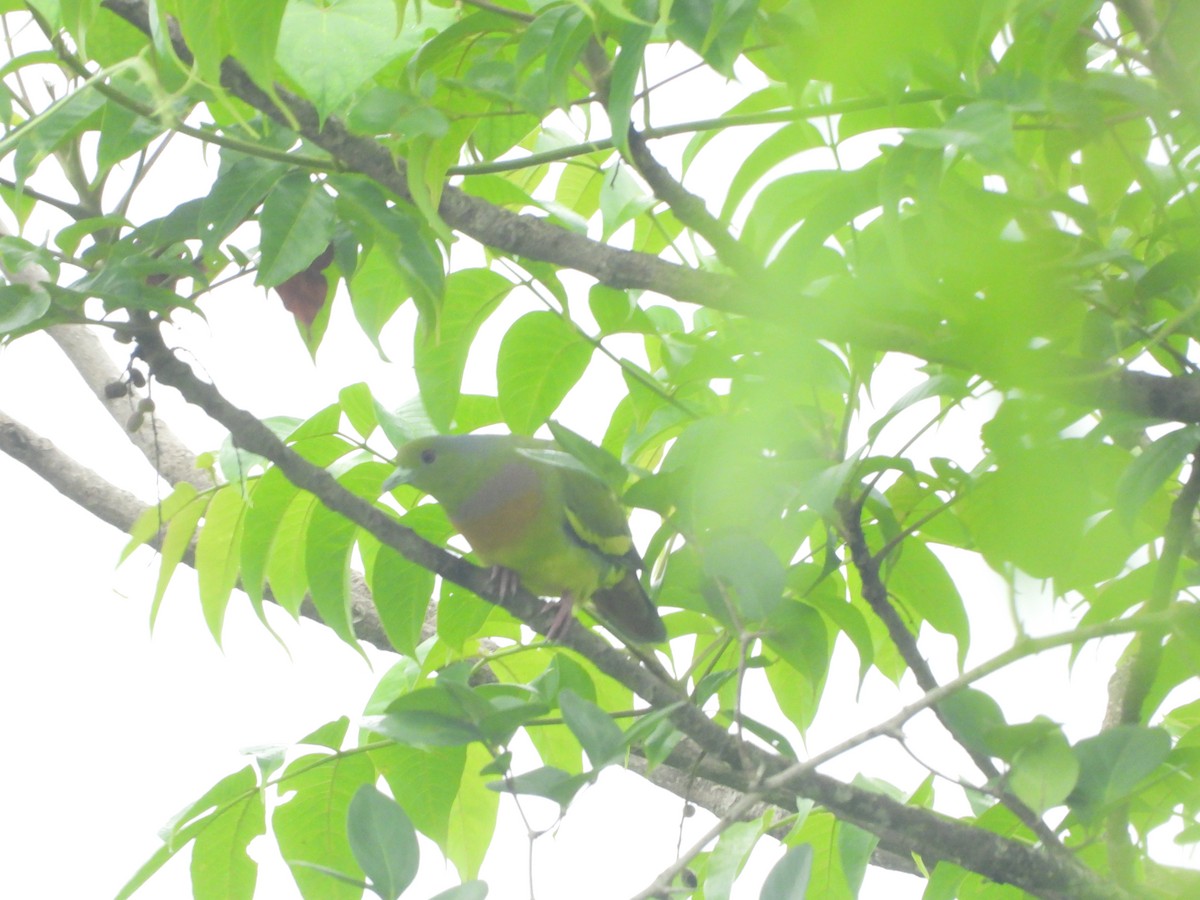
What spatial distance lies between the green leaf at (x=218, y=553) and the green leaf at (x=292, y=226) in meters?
0.42

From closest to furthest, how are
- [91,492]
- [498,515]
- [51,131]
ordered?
[51,131] < [498,515] < [91,492]

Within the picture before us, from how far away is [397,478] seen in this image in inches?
57.5

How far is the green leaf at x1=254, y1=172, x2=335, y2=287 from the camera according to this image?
1.02 meters

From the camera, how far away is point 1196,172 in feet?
2.65

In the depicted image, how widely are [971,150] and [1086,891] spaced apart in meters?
0.66

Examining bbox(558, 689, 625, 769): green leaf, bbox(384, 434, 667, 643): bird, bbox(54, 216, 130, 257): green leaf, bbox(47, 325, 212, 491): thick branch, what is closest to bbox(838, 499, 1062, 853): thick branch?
bbox(558, 689, 625, 769): green leaf

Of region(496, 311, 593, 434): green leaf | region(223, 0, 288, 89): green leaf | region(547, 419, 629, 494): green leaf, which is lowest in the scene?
region(547, 419, 629, 494): green leaf

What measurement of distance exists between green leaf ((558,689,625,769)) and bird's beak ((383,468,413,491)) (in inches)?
25.0

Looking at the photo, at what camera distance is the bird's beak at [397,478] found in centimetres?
144

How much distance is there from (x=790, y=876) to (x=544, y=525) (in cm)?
106

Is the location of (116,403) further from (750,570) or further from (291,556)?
(750,570)

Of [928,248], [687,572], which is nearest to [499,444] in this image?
[687,572]

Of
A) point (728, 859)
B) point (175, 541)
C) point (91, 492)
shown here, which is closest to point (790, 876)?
point (728, 859)

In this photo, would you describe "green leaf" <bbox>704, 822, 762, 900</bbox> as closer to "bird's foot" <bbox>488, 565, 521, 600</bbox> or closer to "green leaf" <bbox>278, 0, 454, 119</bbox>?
"bird's foot" <bbox>488, 565, 521, 600</bbox>
